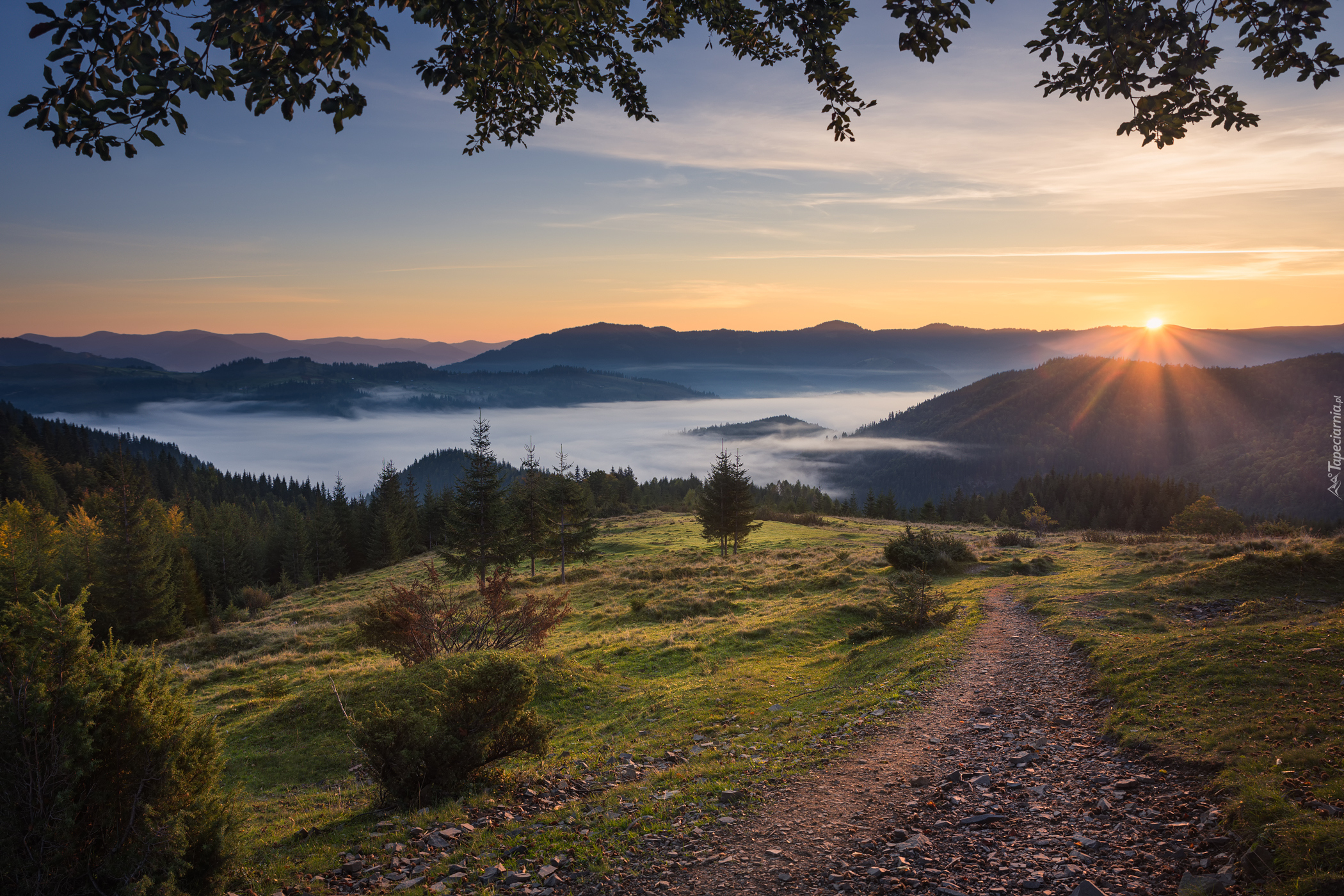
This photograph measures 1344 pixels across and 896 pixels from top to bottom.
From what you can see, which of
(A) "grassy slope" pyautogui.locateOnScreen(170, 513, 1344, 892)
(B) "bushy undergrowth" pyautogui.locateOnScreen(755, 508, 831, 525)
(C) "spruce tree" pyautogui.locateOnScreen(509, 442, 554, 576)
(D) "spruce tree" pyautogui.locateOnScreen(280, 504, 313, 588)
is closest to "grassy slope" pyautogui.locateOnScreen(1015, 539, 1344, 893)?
(A) "grassy slope" pyautogui.locateOnScreen(170, 513, 1344, 892)

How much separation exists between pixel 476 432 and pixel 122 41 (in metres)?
38.5

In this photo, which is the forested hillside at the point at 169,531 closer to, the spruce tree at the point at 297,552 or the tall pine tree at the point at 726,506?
the spruce tree at the point at 297,552

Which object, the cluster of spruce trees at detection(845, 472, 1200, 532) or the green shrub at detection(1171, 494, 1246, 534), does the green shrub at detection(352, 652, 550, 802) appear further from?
the cluster of spruce trees at detection(845, 472, 1200, 532)

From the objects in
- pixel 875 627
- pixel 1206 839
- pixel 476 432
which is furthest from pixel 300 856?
pixel 476 432

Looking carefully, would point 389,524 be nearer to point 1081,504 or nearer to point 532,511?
point 532,511

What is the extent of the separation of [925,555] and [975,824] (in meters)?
25.3

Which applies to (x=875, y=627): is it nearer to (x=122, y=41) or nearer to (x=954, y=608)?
(x=954, y=608)

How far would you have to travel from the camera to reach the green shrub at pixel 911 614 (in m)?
17.2

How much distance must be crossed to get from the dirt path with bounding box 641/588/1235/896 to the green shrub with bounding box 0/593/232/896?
4.10 metres

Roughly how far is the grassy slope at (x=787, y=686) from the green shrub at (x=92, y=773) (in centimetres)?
54

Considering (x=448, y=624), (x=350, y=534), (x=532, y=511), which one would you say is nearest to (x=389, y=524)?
(x=350, y=534)

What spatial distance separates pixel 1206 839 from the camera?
535 cm

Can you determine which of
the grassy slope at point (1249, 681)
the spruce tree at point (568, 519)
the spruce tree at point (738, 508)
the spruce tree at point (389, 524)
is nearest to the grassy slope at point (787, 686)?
the grassy slope at point (1249, 681)

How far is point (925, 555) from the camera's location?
29766 mm
